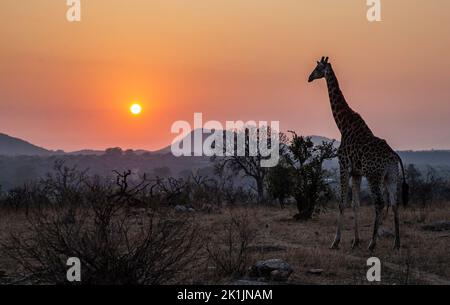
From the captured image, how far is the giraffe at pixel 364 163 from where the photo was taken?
11.7m

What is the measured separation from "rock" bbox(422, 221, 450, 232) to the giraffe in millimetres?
2707

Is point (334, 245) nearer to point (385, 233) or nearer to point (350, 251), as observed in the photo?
point (350, 251)

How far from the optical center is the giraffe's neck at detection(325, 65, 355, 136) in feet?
42.5

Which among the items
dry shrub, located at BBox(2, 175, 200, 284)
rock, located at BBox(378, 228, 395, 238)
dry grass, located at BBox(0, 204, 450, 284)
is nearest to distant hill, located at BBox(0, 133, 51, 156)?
dry grass, located at BBox(0, 204, 450, 284)

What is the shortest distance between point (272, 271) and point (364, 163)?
4.58 meters

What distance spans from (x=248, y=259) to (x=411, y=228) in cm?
675

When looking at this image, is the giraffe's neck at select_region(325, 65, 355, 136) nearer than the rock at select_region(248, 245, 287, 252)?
No

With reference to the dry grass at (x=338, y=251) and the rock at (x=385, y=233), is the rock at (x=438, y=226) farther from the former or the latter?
the rock at (x=385, y=233)

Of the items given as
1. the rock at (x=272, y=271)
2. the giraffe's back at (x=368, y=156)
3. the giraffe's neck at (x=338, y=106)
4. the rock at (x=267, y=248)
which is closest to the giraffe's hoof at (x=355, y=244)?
the giraffe's back at (x=368, y=156)

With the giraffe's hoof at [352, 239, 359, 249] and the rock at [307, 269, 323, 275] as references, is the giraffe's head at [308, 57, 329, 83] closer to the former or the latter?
the giraffe's hoof at [352, 239, 359, 249]

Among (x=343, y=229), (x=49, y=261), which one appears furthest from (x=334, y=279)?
(x=343, y=229)

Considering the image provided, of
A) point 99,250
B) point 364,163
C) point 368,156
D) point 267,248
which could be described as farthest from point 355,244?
point 99,250
